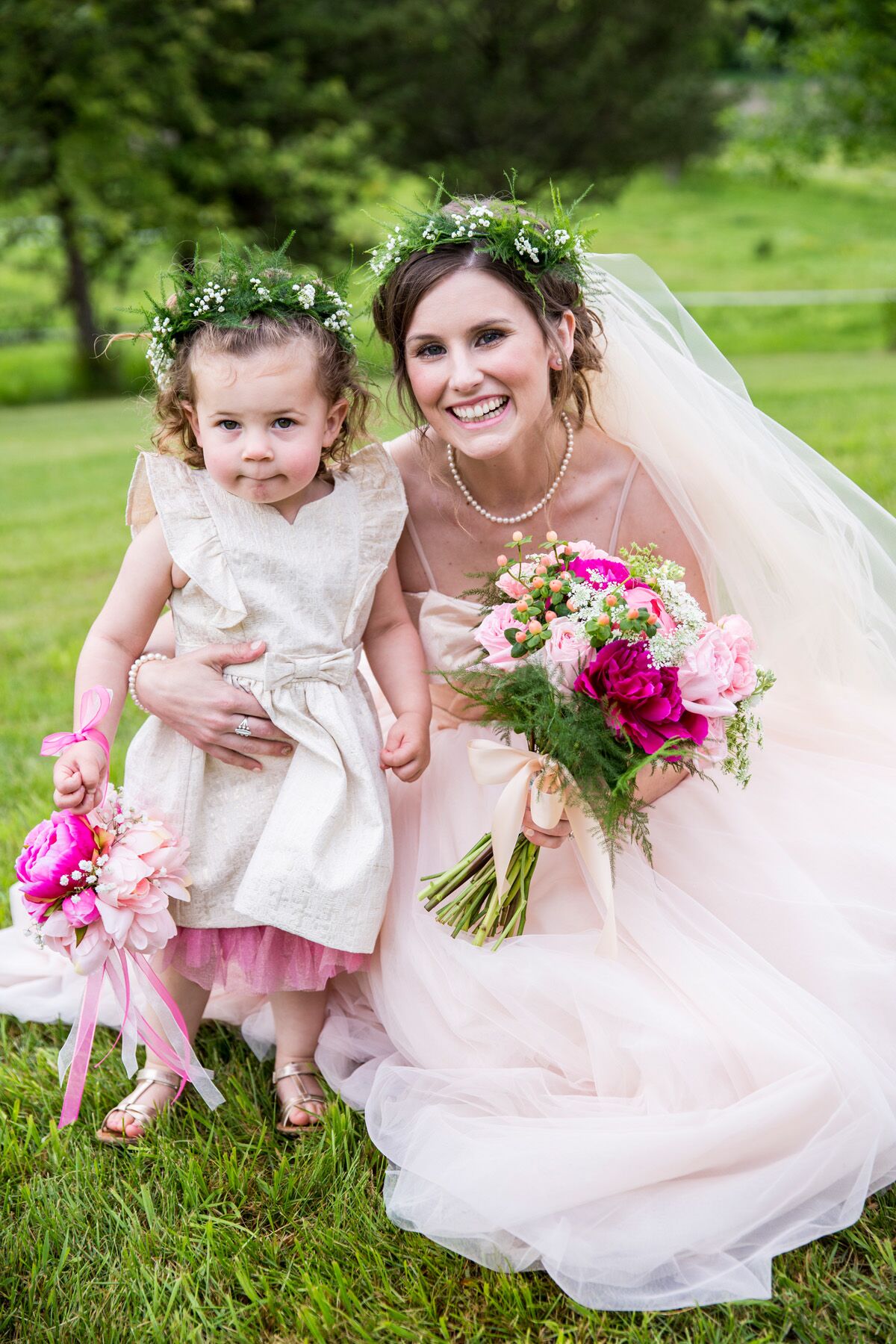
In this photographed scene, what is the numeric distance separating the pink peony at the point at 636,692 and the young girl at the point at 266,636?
1.93 feet

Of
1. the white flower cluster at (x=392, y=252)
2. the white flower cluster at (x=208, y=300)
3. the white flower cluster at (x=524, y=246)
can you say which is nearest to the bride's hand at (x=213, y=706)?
the white flower cluster at (x=208, y=300)

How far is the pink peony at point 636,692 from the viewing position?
7.59 ft

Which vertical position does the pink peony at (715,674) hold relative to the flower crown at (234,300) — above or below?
below

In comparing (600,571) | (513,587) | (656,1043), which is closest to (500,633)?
(513,587)

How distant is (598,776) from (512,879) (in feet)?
1.27

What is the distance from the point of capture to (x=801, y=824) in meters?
2.87

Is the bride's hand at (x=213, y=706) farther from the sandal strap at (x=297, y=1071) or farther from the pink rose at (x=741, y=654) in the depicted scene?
the pink rose at (x=741, y=654)

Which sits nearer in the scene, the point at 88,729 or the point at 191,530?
the point at 88,729

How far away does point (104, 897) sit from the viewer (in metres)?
2.49

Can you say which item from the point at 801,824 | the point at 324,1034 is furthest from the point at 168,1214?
the point at 801,824

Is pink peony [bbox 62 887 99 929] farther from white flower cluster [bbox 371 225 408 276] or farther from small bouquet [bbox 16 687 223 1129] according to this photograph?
white flower cluster [bbox 371 225 408 276]

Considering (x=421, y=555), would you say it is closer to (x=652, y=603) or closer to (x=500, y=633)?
(x=500, y=633)

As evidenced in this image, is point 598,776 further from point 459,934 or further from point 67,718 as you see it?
point 67,718

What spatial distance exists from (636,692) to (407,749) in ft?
2.16
